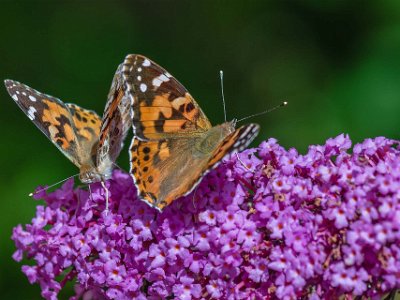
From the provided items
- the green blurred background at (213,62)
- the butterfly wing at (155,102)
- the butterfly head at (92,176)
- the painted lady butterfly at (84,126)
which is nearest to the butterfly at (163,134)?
the butterfly wing at (155,102)

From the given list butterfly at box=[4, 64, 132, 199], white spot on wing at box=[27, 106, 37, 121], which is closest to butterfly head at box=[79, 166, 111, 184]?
butterfly at box=[4, 64, 132, 199]

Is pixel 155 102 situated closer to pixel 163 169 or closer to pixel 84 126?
pixel 163 169

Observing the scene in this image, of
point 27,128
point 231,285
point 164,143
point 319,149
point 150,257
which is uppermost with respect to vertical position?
point 27,128

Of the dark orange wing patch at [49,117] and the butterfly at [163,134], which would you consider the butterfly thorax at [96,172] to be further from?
the butterfly at [163,134]

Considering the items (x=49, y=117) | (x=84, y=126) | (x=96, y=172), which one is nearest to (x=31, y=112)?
(x=49, y=117)

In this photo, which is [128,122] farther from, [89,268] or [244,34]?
[244,34]

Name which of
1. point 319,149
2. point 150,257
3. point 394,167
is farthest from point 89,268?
point 394,167
